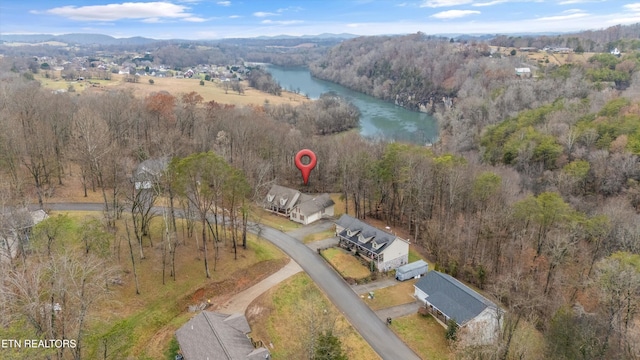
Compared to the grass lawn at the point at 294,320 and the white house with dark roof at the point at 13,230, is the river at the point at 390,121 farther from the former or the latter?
the white house with dark roof at the point at 13,230

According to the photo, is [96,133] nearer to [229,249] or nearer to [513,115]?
[229,249]

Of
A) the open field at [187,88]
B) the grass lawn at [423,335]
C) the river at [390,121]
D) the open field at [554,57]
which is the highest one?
the open field at [554,57]

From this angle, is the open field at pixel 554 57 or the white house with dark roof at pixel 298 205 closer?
the white house with dark roof at pixel 298 205

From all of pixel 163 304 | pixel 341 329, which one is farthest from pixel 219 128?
pixel 341 329

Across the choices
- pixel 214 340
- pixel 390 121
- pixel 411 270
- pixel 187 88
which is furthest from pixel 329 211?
pixel 187 88

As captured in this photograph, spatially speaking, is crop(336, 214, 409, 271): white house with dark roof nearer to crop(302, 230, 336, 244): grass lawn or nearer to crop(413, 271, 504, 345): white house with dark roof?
crop(302, 230, 336, 244): grass lawn

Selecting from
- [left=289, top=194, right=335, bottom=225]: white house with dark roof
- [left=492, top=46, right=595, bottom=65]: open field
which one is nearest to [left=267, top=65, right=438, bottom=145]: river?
[left=289, top=194, right=335, bottom=225]: white house with dark roof

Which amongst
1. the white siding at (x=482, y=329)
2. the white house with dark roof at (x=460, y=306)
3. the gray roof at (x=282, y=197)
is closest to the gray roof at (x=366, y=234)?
the white house with dark roof at (x=460, y=306)

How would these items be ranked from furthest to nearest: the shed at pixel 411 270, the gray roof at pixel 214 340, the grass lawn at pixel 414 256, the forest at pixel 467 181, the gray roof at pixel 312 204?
the gray roof at pixel 312 204
the grass lawn at pixel 414 256
the shed at pixel 411 270
the forest at pixel 467 181
the gray roof at pixel 214 340
